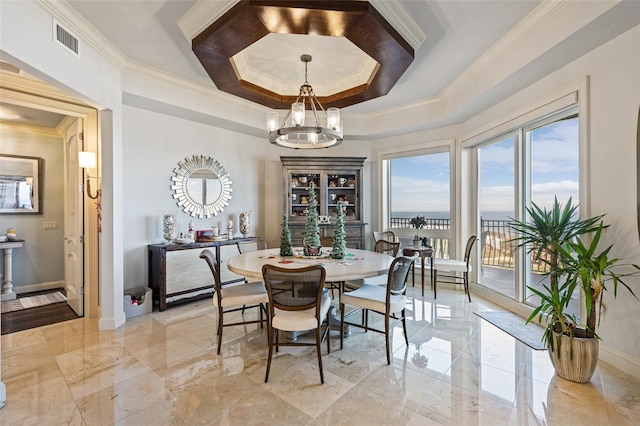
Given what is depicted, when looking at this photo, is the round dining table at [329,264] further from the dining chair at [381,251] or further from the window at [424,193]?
the window at [424,193]

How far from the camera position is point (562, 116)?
3021 millimetres

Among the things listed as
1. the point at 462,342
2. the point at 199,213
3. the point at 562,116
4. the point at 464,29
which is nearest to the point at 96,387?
the point at 199,213

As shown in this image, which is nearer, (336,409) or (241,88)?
(336,409)

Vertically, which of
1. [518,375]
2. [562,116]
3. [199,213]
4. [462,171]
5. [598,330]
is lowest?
[518,375]

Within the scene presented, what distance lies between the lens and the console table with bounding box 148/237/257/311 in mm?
3711

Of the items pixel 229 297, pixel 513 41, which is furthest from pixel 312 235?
A: pixel 513 41

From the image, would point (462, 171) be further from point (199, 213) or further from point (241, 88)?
point (199, 213)

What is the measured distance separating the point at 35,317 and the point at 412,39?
17.3 ft

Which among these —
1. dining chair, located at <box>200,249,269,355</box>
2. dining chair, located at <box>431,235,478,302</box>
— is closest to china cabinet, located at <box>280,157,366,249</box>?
dining chair, located at <box>431,235,478,302</box>

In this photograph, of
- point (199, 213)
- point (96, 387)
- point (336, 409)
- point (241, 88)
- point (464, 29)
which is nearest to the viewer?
point (336, 409)

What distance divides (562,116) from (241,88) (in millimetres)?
3544

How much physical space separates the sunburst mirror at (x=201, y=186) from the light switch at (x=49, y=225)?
2.37m

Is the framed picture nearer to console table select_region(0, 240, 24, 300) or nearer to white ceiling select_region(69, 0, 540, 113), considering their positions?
console table select_region(0, 240, 24, 300)

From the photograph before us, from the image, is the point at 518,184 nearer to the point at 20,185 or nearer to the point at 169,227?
the point at 169,227
